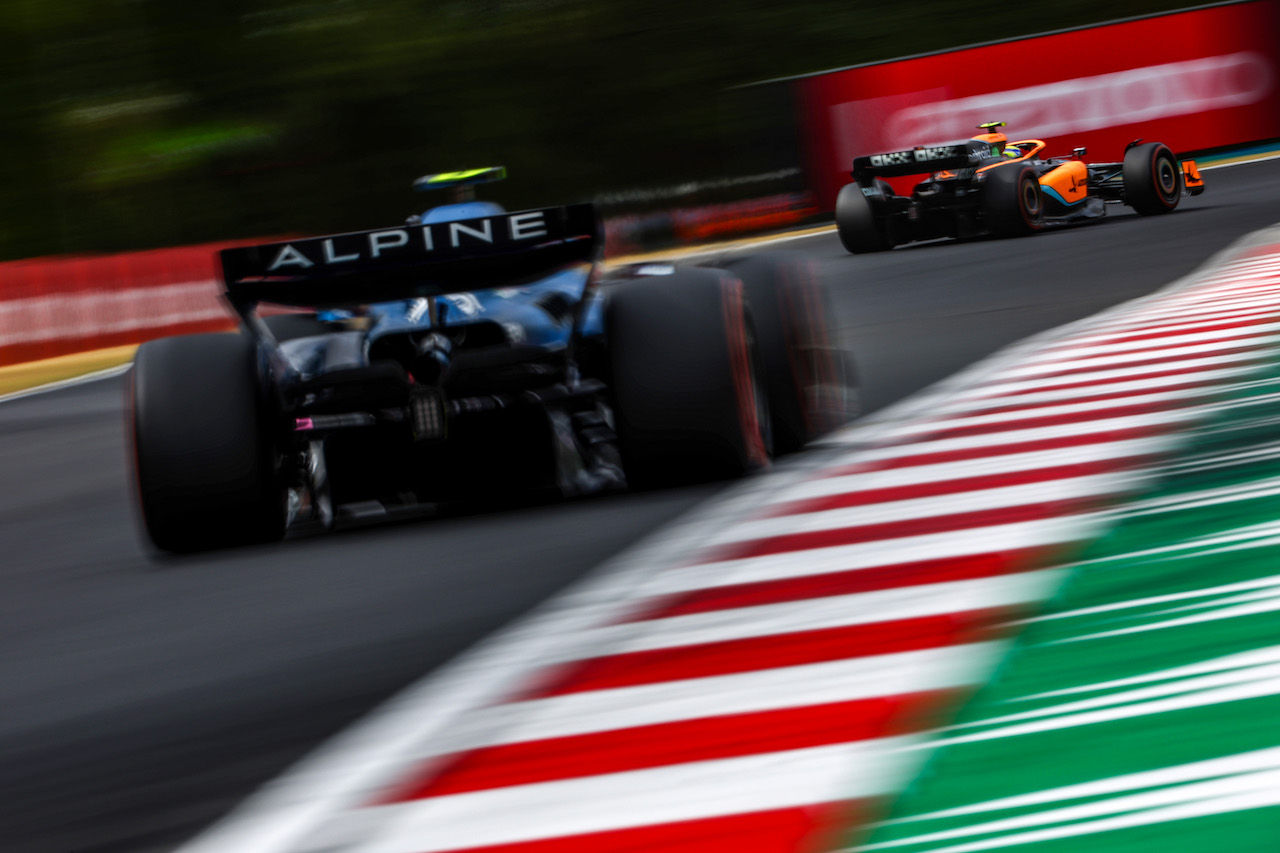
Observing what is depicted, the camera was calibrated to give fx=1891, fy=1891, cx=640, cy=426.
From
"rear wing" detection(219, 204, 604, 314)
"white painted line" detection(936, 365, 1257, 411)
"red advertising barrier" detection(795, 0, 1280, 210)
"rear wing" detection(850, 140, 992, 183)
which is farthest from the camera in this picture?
"red advertising barrier" detection(795, 0, 1280, 210)

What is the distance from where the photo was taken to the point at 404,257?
18.9 ft

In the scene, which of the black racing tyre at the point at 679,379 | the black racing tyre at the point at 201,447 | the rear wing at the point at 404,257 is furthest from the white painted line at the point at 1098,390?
the black racing tyre at the point at 201,447

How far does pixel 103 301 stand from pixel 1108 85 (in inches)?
478

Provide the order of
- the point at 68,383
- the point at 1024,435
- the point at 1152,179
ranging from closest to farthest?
1. the point at 1024,435
2. the point at 68,383
3. the point at 1152,179

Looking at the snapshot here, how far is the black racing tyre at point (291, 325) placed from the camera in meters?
6.52

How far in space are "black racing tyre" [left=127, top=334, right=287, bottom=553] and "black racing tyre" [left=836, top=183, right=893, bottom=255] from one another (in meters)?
12.4

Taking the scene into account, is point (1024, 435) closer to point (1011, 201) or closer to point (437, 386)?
point (437, 386)

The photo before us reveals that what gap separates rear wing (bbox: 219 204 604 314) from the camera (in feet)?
18.7

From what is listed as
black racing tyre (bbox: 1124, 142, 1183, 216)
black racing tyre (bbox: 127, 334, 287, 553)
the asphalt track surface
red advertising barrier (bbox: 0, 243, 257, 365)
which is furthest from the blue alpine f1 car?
black racing tyre (bbox: 1124, 142, 1183, 216)

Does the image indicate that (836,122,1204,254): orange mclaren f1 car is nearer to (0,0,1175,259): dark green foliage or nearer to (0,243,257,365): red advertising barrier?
(0,243,257,365): red advertising barrier

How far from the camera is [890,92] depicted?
23.5 metres

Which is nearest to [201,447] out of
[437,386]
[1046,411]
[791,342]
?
[437,386]

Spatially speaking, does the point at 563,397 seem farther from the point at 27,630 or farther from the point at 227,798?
the point at 227,798

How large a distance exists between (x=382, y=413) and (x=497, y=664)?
2.02 m
